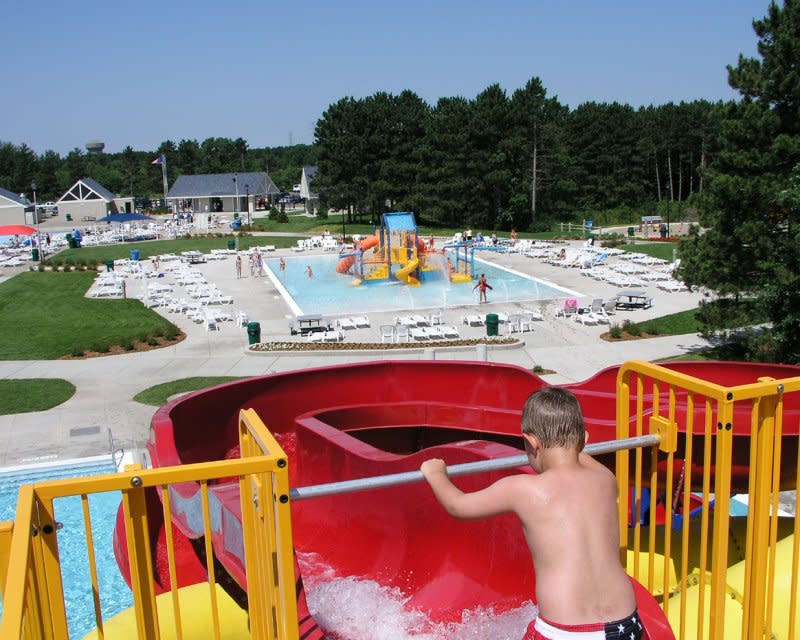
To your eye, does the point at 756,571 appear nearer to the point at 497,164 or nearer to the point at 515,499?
the point at 515,499

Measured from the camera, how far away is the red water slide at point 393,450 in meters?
5.39

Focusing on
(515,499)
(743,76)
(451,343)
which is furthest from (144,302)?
(515,499)

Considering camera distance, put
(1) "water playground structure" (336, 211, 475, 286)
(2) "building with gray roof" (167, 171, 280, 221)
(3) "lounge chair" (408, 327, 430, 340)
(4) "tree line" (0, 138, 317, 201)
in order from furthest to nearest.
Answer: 1. (4) "tree line" (0, 138, 317, 201)
2. (2) "building with gray roof" (167, 171, 280, 221)
3. (1) "water playground structure" (336, 211, 475, 286)
4. (3) "lounge chair" (408, 327, 430, 340)

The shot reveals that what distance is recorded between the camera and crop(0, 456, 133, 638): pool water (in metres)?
8.67

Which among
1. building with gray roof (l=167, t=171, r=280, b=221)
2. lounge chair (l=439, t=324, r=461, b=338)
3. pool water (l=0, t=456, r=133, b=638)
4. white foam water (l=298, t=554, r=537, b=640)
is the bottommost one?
pool water (l=0, t=456, r=133, b=638)

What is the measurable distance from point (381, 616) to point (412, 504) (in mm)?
856

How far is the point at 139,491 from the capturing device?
3000 mm

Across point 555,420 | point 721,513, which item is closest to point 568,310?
point 721,513

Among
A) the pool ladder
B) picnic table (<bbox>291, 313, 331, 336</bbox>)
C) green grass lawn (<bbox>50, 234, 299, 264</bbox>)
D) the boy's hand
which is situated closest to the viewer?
the boy's hand

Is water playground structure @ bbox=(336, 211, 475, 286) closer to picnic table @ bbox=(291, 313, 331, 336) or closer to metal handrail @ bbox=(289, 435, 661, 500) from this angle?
picnic table @ bbox=(291, 313, 331, 336)

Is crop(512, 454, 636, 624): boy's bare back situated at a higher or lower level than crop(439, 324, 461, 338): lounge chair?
higher

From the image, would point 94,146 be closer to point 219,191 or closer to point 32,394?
point 219,191

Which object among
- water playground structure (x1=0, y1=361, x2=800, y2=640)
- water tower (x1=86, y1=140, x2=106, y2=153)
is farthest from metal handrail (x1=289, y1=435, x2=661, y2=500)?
water tower (x1=86, y1=140, x2=106, y2=153)

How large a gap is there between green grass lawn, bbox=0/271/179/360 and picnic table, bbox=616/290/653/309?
1555 cm
